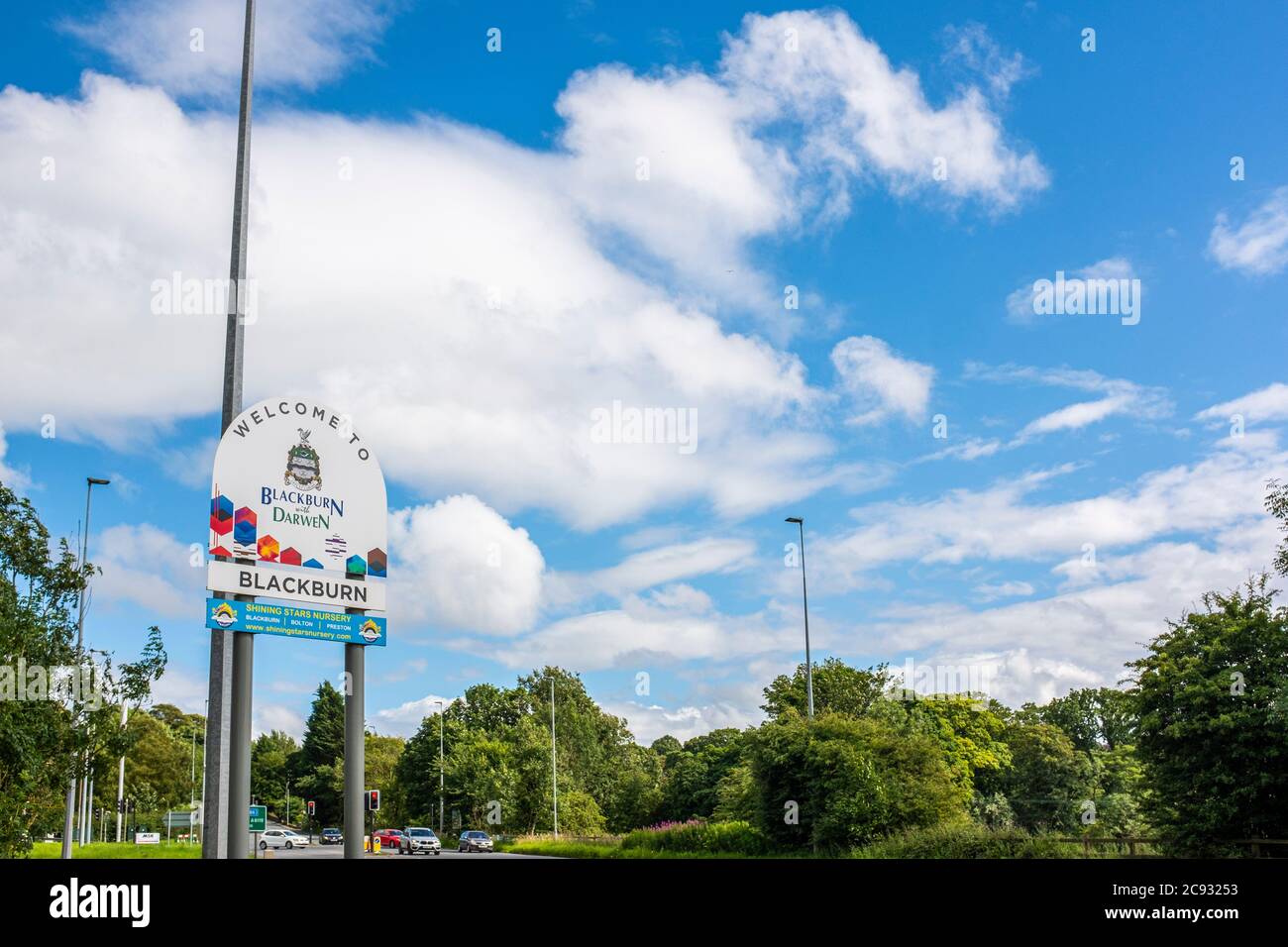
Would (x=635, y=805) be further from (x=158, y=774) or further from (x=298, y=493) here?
(x=298, y=493)

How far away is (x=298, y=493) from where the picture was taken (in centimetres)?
1348

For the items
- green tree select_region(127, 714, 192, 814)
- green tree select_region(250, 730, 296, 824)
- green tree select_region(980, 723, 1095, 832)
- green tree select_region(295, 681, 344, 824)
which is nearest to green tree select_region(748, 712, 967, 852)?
green tree select_region(980, 723, 1095, 832)

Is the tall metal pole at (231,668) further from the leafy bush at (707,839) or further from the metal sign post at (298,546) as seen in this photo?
the leafy bush at (707,839)

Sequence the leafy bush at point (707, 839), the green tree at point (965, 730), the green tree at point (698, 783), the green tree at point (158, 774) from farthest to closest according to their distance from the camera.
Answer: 1. the green tree at point (158, 774)
2. the green tree at point (698, 783)
3. the green tree at point (965, 730)
4. the leafy bush at point (707, 839)

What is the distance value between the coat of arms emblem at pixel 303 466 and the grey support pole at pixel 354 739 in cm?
216

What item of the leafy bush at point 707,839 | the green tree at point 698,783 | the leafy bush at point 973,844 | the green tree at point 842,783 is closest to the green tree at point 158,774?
the green tree at point 698,783

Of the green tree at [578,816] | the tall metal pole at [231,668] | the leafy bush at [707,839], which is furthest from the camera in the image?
the green tree at [578,816]

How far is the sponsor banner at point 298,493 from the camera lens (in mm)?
12867

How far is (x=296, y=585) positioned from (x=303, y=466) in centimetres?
157

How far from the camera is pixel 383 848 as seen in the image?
→ 5919 centimetres

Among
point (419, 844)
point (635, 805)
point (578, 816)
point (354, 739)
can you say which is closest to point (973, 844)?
point (354, 739)

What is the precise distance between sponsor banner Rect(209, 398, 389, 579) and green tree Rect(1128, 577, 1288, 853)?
69.7ft

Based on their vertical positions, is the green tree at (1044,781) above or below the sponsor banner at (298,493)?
below
